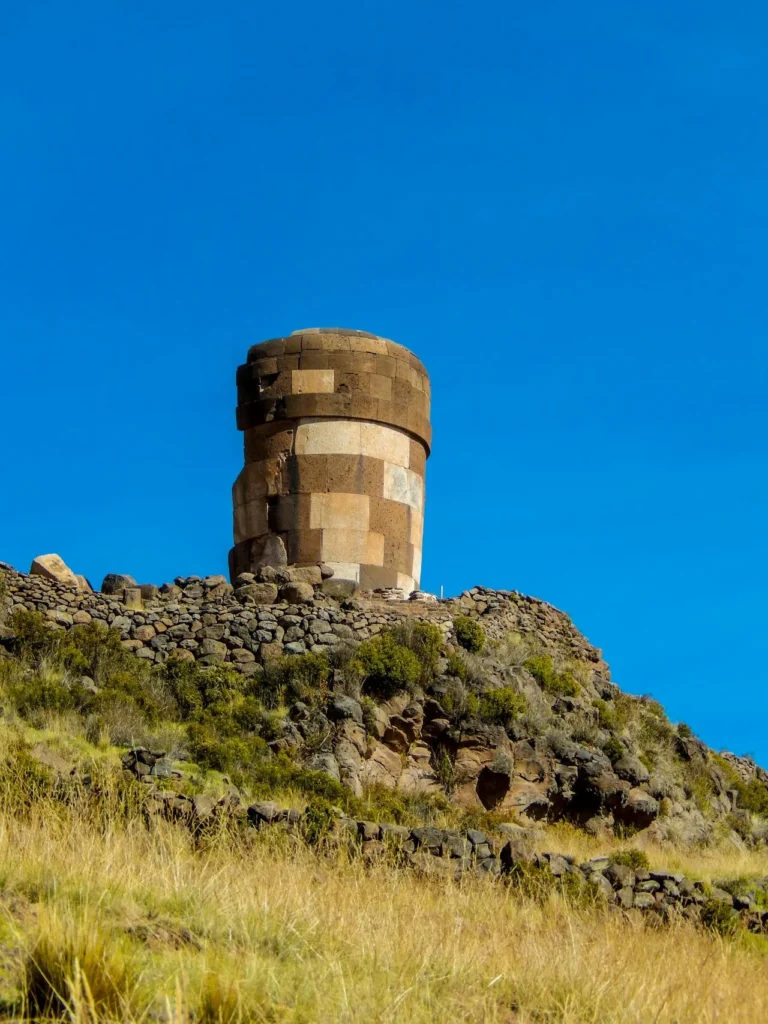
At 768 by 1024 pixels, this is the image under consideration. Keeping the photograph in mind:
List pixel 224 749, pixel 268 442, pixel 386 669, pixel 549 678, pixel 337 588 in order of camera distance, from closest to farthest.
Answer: pixel 224 749 → pixel 386 669 → pixel 337 588 → pixel 549 678 → pixel 268 442

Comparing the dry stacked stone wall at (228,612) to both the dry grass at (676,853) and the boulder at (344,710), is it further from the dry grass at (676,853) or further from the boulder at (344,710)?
the dry grass at (676,853)

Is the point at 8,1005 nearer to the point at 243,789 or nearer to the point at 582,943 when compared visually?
the point at 582,943

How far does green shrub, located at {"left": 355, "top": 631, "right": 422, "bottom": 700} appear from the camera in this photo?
53.3 ft

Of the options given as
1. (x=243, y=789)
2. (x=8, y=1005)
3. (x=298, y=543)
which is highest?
(x=298, y=543)

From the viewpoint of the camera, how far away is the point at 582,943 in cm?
766

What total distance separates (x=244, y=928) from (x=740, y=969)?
10.1ft

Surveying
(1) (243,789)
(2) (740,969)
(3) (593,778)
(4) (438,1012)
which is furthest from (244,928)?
(3) (593,778)

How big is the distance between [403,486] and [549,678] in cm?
313

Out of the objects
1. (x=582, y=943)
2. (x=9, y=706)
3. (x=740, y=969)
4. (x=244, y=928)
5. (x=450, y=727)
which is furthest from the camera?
(x=450, y=727)

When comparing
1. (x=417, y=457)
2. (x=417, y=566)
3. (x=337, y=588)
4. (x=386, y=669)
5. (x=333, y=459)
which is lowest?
(x=386, y=669)

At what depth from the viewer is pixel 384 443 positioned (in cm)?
1884

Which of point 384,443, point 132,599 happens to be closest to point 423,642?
point 384,443

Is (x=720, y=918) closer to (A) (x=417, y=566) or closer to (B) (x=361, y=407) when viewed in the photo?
(A) (x=417, y=566)

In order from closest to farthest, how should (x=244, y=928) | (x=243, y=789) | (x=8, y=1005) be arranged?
(x=8, y=1005) < (x=244, y=928) < (x=243, y=789)
